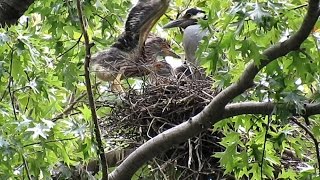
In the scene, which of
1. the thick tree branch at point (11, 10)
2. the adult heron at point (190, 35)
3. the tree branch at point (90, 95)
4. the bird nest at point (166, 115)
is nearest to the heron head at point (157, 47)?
the adult heron at point (190, 35)

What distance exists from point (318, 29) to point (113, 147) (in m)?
1.17

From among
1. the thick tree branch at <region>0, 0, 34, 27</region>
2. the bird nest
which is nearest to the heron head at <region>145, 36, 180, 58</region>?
the bird nest

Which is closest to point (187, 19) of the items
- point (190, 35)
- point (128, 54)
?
point (190, 35)

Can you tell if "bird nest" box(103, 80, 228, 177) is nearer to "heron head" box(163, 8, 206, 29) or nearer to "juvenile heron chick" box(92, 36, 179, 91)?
"juvenile heron chick" box(92, 36, 179, 91)

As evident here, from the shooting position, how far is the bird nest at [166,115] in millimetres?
2721

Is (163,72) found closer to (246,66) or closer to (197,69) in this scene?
(197,69)

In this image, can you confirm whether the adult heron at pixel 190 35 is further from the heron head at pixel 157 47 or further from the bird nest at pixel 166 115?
the bird nest at pixel 166 115

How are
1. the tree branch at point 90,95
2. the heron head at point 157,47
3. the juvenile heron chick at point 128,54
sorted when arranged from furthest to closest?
the heron head at point 157,47 → the juvenile heron chick at point 128,54 → the tree branch at point 90,95

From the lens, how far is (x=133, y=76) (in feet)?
10.1

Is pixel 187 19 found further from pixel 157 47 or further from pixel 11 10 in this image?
pixel 11 10

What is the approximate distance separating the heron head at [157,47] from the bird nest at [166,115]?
0.42 m

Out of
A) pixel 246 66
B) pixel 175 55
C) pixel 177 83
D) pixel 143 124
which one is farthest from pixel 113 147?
pixel 246 66

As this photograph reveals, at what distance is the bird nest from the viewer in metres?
2.72

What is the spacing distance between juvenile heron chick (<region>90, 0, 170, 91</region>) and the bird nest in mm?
178
